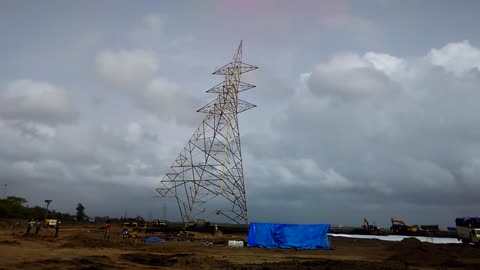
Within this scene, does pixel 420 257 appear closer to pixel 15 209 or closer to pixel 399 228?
pixel 399 228

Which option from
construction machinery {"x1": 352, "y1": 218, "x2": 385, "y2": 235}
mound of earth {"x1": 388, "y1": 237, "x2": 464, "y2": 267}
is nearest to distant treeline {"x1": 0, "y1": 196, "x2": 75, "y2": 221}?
construction machinery {"x1": 352, "y1": 218, "x2": 385, "y2": 235}

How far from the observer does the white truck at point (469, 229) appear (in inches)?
1806

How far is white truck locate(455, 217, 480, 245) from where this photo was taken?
151 ft

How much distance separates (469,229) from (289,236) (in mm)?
21726

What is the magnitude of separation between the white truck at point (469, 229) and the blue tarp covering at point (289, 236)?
18.0 metres

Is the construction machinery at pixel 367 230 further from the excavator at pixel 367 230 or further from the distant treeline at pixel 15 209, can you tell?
the distant treeline at pixel 15 209

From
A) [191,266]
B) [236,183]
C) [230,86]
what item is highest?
[230,86]

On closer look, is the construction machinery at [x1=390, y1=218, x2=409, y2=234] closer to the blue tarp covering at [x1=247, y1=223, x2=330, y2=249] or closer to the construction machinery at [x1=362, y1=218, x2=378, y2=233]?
the construction machinery at [x1=362, y1=218, x2=378, y2=233]

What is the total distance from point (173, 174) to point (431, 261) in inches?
1264

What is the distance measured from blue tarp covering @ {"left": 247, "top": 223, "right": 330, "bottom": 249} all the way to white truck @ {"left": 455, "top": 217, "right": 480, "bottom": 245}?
1796 cm

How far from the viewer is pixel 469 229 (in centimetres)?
4722

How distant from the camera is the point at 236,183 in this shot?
52.3m

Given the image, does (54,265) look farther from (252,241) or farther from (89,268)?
(252,241)

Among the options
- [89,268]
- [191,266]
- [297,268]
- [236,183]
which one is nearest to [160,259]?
[191,266]
